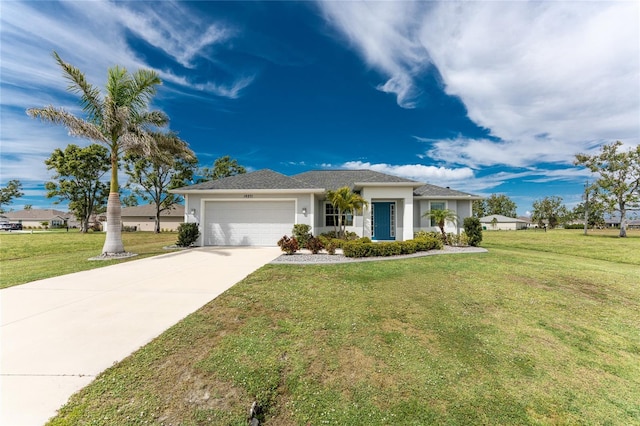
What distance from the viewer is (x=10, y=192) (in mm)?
57125

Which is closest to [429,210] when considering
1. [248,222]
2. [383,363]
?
[248,222]

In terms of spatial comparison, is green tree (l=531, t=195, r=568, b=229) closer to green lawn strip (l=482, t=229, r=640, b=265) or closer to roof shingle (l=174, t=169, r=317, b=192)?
green lawn strip (l=482, t=229, r=640, b=265)

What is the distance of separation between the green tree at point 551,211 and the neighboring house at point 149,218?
7486cm

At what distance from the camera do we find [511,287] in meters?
6.70

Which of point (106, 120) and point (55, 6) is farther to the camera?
point (106, 120)

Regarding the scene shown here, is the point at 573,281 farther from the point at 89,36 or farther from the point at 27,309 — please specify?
the point at 89,36

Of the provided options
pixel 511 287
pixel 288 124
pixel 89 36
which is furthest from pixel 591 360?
pixel 288 124

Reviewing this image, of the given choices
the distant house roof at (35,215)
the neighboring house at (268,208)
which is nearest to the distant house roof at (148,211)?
the distant house roof at (35,215)

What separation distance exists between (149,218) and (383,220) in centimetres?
4179

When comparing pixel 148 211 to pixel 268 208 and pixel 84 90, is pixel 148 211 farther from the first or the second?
pixel 268 208

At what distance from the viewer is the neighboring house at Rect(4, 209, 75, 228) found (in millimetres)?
52125

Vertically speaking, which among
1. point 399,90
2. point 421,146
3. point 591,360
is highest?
point 399,90

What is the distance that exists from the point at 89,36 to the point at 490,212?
265 feet

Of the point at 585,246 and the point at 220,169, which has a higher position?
the point at 220,169
